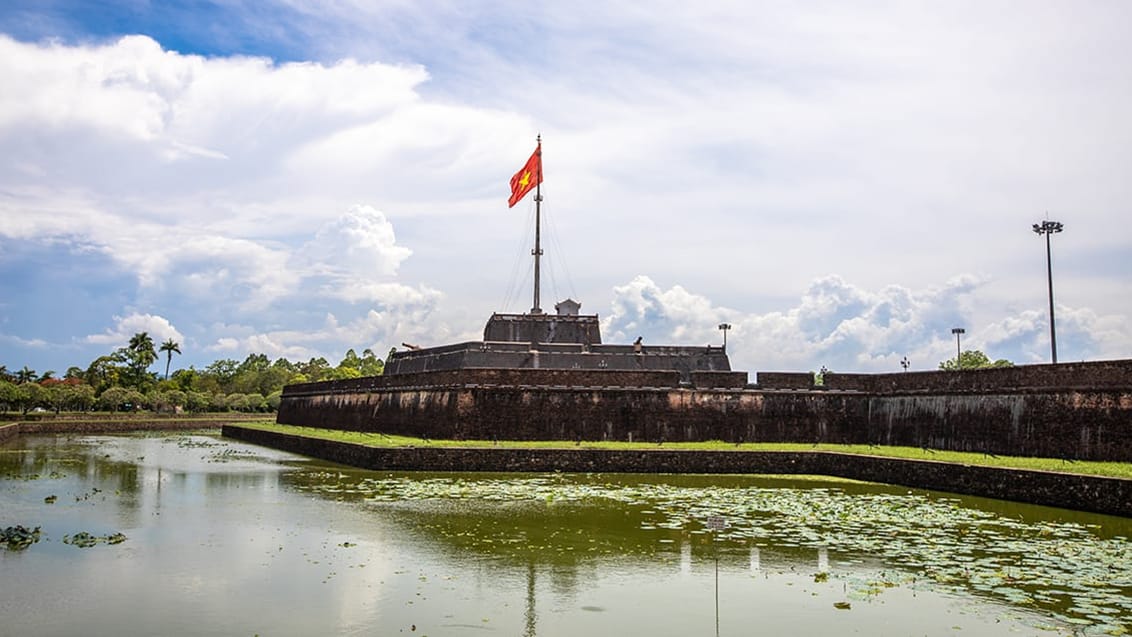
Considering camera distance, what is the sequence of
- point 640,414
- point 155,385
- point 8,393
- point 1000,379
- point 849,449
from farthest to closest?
point 155,385 < point 8,393 < point 640,414 < point 849,449 < point 1000,379

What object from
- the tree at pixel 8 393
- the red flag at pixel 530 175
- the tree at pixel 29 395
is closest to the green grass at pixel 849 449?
the red flag at pixel 530 175

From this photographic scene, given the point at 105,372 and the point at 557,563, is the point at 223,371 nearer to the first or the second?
the point at 105,372

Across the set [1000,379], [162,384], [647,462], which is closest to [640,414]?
[647,462]

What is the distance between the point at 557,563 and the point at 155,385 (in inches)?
2089

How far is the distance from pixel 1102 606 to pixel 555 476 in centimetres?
1078

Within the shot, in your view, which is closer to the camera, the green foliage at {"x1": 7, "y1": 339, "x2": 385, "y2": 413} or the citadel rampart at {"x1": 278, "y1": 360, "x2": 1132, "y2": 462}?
the citadel rampart at {"x1": 278, "y1": 360, "x2": 1132, "y2": 462}

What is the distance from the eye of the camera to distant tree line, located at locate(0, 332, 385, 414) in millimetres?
43781

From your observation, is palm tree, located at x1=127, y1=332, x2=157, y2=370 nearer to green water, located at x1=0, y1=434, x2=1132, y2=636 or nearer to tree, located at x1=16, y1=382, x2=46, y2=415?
tree, located at x1=16, y1=382, x2=46, y2=415

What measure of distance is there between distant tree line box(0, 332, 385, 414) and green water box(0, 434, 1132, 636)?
32609 mm

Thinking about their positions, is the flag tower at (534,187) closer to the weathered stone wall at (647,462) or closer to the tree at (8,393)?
the weathered stone wall at (647,462)

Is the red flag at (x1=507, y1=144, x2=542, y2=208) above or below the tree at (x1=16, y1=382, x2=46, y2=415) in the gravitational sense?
above

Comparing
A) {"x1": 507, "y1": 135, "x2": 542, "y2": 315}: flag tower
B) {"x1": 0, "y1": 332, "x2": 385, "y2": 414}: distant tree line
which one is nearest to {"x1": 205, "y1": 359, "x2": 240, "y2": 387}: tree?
{"x1": 0, "y1": 332, "x2": 385, "y2": 414}: distant tree line

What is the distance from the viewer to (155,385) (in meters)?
55.3

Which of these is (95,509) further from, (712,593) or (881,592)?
(881,592)
